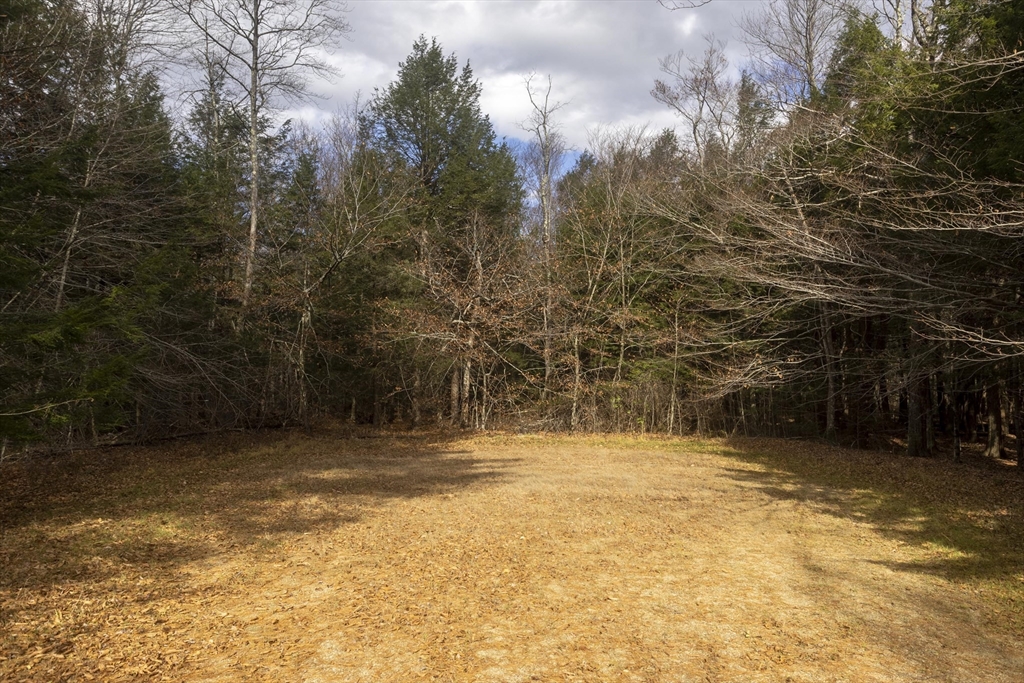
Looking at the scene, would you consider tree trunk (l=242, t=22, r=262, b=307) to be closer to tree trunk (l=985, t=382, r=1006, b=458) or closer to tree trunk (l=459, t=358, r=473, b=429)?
tree trunk (l=459, t=358, r=473, b=429)

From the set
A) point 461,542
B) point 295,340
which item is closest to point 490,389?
point 295,340

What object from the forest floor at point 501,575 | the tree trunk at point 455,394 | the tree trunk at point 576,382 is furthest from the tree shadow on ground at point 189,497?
the tree trunk at point 576,382

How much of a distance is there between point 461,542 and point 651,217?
14.5 meters

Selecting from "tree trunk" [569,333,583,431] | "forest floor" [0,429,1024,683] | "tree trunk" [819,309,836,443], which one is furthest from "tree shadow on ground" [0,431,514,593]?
"tree trunk" [819,309,836,443]

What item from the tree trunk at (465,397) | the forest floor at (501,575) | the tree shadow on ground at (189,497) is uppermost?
the tree trunk at (465,397)

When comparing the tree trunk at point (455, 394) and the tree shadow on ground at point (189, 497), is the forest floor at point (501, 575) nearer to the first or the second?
the tree shadow on ground at point (189, 497)

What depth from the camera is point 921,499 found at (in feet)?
32.5

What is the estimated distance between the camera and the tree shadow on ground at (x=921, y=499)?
719 centimetres

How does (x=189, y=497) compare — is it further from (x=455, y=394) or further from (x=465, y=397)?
(x=455, y=394)

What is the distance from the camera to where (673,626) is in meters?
5.23

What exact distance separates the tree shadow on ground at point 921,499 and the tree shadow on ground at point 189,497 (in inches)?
211

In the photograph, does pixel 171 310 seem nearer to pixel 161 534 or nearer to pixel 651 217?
pixel 161 534

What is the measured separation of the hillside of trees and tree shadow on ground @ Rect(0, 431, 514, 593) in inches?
43.6

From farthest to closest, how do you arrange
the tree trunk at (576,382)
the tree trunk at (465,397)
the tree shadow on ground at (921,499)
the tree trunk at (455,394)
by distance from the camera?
1. the tree trunk at (455,394)
2. the tree trunk at (465,397)
3. the tree trunk at (576,382)
4. the tree shadow on ground at (921,499)
